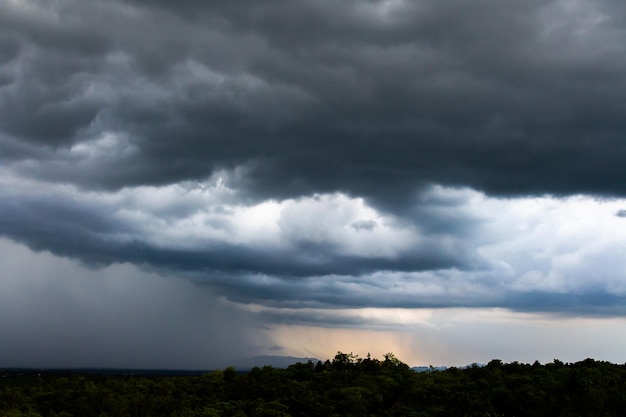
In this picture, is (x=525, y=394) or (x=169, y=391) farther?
(x=169, y=391)

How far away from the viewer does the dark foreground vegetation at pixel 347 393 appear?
58.5m

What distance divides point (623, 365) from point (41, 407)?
2547 inches

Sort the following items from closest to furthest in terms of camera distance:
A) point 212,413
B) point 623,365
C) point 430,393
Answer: point 212,413
point 430,393
point 623,365

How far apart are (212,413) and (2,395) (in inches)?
843

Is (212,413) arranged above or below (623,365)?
below

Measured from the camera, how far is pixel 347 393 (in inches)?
2539

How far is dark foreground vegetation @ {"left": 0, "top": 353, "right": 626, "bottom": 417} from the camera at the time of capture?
192 ft

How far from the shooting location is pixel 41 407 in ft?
201

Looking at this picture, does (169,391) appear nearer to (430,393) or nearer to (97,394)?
(97,394)

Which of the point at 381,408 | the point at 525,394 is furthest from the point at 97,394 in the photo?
the point at 525,394

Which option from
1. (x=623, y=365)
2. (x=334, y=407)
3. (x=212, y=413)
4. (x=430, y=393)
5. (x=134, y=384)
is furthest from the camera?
(x=623, y=365)

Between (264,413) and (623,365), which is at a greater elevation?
(623,365)

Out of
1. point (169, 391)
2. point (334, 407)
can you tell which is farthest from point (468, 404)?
point (169, 391)

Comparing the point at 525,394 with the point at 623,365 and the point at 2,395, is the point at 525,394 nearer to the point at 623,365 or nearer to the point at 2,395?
the point at 623,365
